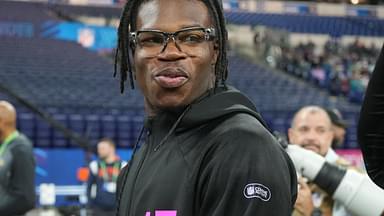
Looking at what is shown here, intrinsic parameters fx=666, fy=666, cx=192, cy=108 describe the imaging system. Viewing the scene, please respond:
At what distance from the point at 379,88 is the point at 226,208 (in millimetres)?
317

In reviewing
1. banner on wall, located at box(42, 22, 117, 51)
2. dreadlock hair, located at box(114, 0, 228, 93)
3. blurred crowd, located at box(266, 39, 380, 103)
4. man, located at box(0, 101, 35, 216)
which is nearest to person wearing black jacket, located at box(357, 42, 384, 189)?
dreadlock hair, located at box(114, 0, 228, 93)

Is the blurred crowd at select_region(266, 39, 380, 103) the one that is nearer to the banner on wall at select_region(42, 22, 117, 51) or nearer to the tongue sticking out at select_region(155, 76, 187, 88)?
the banner on wall at select_region(42, 22, 117, 51)

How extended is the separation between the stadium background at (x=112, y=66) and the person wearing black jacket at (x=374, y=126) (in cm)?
348

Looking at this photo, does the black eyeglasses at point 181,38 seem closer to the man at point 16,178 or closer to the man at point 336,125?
the man at point 336,125

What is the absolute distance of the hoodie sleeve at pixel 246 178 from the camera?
1100 millimetres

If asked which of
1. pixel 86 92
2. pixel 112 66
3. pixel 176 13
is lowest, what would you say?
pixel 112 66

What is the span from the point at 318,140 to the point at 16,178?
179 cm

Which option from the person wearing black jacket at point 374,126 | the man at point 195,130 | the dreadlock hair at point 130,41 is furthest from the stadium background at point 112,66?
the person wearing black jacket at point 374,126

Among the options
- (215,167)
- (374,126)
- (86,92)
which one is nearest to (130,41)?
(215,167)

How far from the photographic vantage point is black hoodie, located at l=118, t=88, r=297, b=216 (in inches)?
43.6

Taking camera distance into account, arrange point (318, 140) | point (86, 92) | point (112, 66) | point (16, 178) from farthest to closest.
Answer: point (112, 66), point (86, 92), point (16, 178), point (318, 140)

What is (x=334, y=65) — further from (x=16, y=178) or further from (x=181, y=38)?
(x=181, y=38)

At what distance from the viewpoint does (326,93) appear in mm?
17672

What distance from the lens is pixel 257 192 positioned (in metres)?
1.09
